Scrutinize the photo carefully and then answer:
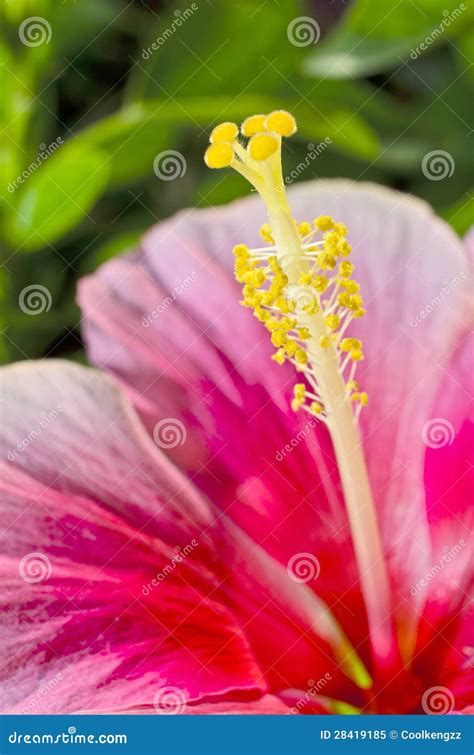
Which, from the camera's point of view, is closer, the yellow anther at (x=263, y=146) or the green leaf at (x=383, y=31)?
the yellow anther at (x=263, y=146)

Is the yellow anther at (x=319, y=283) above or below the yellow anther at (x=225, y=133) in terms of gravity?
below

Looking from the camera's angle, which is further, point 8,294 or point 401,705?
point 8,294

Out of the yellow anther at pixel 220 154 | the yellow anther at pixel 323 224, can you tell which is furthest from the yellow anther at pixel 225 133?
the yellow anther at pixel 323 224

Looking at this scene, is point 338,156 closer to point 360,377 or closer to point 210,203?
point 210,203

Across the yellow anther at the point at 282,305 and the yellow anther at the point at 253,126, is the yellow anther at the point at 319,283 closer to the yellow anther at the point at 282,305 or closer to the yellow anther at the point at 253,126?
the yellow anther at the point at 282,305

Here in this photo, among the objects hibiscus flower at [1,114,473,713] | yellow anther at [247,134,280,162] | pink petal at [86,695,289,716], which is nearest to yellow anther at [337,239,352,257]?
hibiscus flower at [1,114,473,713]

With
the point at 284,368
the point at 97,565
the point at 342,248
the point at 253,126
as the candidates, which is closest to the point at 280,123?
the point at 253,126
